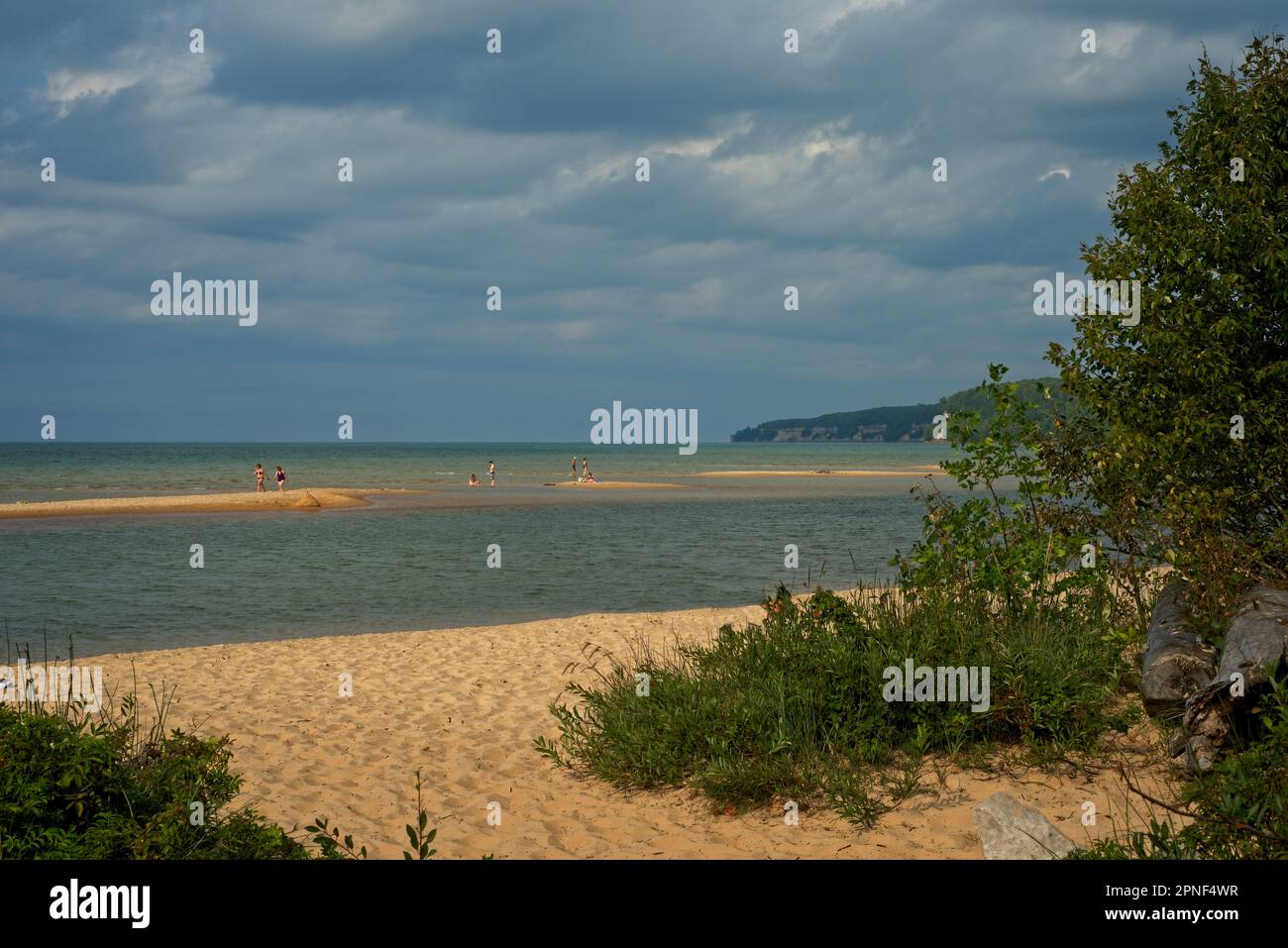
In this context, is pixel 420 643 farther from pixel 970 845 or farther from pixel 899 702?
pixel 970 845

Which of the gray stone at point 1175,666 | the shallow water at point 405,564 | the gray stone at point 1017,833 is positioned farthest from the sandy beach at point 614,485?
the gray stone at point 1017,833

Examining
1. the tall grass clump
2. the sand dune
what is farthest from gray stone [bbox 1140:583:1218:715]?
the sand dune

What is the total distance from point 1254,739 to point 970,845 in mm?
1983

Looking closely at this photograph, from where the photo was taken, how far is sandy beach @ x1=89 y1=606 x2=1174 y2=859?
6559mm

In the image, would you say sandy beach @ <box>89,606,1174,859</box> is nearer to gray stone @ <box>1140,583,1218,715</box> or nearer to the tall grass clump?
gray stone @ <box>1140,583,1218,715</box>

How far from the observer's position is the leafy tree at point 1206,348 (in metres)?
8.50

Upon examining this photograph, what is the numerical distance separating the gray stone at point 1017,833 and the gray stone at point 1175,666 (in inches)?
99.5

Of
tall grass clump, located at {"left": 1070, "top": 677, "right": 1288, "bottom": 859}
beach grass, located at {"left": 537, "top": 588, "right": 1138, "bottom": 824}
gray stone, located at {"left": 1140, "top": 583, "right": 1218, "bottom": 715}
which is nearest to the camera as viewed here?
tall grass clump, located at {"left": 1070, "top": 677, "right": 1288, "bottom": 859}

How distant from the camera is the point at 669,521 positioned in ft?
142

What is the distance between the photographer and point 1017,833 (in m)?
5.35

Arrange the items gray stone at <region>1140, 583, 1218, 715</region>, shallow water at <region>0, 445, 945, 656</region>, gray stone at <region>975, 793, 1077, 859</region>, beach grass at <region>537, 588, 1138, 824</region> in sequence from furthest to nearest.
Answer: shallow water at <region>0, 445, 945, 656</region>
gray stone at <region>1140, 583, 1218, 715</region>
beach grass at <region>537, 588, 1138, 824</region>
gray stone at <region>975, 793, 1077, 859</region>

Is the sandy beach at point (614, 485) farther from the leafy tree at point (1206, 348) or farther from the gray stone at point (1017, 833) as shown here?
the gray stone at point (1017, 833)

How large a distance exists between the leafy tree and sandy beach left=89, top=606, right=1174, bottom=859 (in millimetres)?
2256

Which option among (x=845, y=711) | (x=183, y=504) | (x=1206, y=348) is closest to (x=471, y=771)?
(x=845, y=711)
